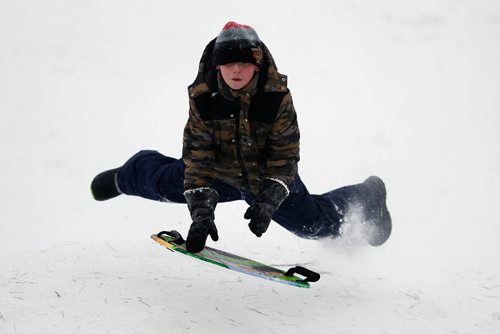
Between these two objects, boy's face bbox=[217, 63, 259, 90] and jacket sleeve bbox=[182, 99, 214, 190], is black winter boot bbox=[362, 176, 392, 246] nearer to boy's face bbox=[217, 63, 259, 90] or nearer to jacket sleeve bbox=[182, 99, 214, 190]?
jacket sleeve bbox=[182, 99, 214, 190]

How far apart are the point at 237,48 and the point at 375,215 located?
1776 mm

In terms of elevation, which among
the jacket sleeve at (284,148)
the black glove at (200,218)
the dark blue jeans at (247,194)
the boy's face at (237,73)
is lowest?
the black glove at (200,218)

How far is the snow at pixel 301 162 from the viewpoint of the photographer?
9.51 ft

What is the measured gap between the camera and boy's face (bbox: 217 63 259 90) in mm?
2508

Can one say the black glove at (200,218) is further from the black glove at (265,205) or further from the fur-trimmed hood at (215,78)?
the fur-trimmed hood at (215,78)

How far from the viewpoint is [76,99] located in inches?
238

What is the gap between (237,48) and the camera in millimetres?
2479

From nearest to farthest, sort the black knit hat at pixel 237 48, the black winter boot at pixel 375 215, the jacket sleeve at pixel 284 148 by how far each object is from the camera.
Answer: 1. the black knit hat at pixel 237 48
2. the jacket sleeve at pixel 284 148
3. the black winter boot at pixel 375 215

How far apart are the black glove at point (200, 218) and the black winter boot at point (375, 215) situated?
1.34 meters

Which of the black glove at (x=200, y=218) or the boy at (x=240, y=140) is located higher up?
the boy at (x=240, y=140)

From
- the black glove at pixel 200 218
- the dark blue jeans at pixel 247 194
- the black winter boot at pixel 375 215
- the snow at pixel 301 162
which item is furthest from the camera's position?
the black winter boot at pixel 375 215

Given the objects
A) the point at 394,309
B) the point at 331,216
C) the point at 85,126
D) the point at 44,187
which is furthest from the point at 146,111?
the point at 394,309

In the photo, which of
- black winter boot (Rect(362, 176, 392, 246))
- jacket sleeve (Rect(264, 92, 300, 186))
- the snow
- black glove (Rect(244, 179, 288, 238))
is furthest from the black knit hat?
black winter boot (Rect(362, 176, 392, 246))

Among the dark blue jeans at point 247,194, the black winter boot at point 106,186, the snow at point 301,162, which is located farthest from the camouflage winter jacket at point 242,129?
the black winter boot at point 106,186
